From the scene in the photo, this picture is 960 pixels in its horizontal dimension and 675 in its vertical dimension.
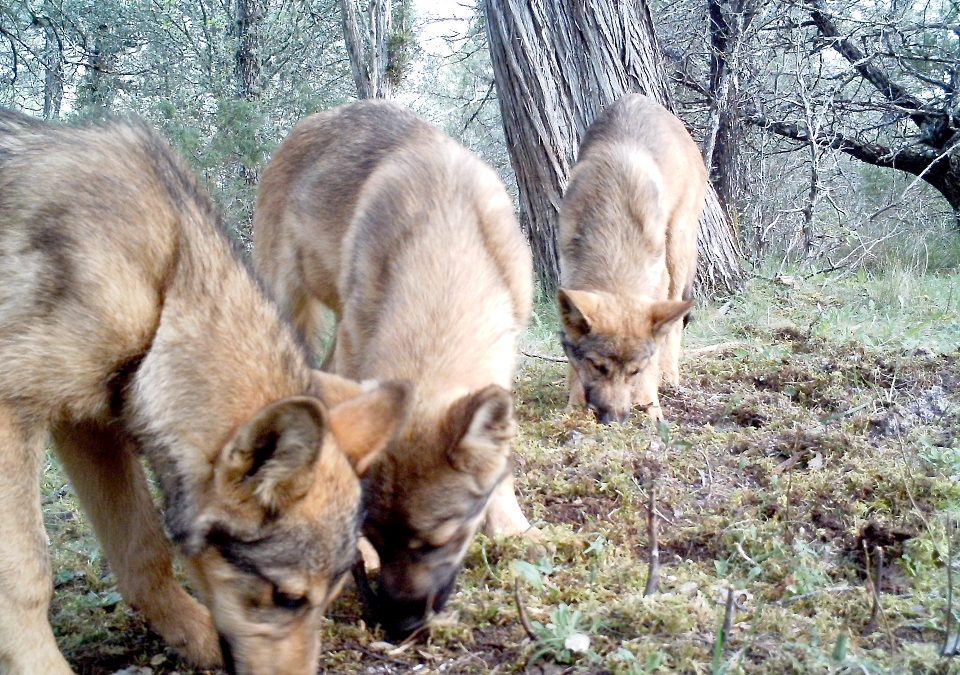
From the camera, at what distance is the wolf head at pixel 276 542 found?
287cm

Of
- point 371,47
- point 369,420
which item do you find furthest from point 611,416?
point 371,47

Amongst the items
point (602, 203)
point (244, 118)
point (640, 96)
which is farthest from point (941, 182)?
point (244, 118)

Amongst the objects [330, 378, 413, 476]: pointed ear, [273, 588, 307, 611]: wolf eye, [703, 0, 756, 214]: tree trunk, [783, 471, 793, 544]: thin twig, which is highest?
[703, 0, 756, 214]: tree trunk

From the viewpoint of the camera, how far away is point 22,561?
10.4 feet

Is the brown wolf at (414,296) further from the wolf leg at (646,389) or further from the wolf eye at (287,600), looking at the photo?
the wolf leg at (646,389)

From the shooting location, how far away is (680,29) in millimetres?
13336

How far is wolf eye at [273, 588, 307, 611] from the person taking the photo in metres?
3.00

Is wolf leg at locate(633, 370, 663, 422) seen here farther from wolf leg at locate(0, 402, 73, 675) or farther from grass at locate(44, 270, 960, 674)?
wolf leg at locate(0, 402, 73, 675)

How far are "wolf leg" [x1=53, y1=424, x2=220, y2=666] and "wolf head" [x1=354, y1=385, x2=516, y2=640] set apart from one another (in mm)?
851

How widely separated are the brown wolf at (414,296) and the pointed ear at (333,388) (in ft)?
0.91

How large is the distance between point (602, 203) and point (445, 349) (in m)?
4.38

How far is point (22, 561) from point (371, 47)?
9981mm

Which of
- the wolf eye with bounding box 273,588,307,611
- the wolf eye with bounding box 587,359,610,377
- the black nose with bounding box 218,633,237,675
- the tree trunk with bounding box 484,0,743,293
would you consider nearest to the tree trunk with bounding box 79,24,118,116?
the tree trunk with bounding box 484,0,743,293

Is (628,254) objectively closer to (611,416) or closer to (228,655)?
(611,416)
